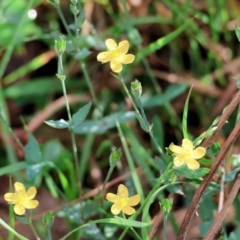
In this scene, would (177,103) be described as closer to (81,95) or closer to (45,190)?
(81,95)

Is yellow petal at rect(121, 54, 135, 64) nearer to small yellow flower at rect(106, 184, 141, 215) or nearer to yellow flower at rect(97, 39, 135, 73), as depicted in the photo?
yellow flower at rect(97, 39, 135, 73)

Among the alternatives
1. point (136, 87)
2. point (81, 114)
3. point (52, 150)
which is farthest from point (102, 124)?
point (136, 87)

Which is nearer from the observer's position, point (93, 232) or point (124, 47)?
point (124, 47)

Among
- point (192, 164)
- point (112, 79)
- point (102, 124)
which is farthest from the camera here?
point (112, 79)

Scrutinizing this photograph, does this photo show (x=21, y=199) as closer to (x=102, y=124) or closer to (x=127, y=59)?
(x=127, y=59)


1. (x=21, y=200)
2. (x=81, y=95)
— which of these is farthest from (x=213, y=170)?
(x=81, y=95)

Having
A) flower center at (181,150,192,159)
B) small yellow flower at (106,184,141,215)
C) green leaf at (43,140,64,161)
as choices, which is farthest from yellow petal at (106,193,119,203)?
green leaf at (43,140,64,161)
